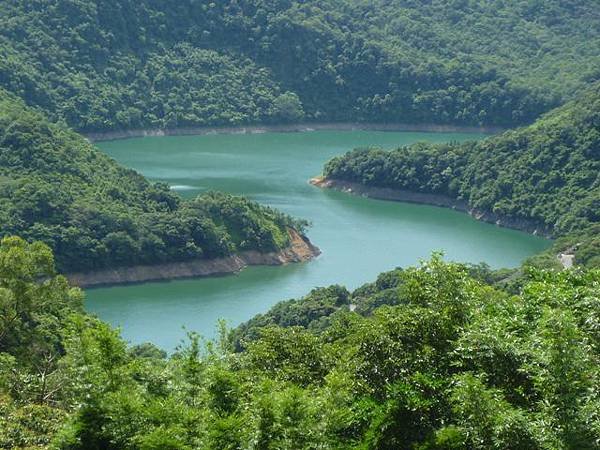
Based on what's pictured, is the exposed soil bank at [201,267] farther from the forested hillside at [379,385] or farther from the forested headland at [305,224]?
the forested hillside at [379,385]

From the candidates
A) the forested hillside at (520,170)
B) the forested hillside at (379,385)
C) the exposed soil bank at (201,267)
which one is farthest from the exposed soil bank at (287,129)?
the forested hillside at (379,385)

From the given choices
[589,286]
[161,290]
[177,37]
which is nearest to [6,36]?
[177,37]

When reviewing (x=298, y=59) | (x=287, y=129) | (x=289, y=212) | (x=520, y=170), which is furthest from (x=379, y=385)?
(x=298, y=59)

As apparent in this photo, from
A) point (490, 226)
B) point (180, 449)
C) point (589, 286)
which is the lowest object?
point (490, 226)

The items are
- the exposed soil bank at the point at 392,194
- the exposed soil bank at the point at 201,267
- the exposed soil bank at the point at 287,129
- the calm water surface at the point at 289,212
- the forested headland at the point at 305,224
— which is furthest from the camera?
the exposed soil bank at the point at 287,129

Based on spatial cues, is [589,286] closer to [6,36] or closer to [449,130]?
[6,36]

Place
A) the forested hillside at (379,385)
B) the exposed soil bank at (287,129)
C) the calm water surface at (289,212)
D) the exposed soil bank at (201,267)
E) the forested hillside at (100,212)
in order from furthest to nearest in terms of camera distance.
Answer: the exposed soil bank at (287,129)
the forested hillside at (100,212)
the exposed soil bank at (201,267)
the calm water surface at (289,212)
the forested hillside at (379,385)

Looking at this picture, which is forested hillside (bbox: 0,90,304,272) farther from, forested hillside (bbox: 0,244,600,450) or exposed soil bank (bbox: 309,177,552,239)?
forested hillside (bbox: 0,244,600,450)

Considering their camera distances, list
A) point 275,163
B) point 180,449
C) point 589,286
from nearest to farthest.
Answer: point 180,449, point 589,286, point 275,163
